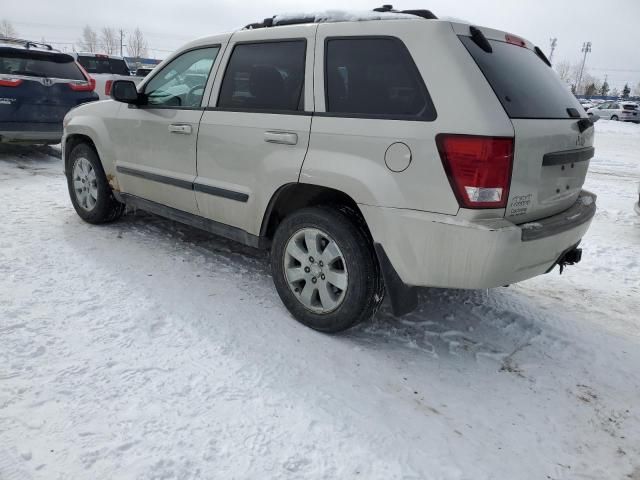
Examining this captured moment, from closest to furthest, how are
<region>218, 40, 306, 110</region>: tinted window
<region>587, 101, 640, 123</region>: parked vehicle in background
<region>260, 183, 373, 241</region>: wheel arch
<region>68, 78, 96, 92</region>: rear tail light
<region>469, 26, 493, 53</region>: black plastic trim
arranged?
1. <region>469, 26, 493, 53</region>: black plastic trim
2. <region>260, 183, 373, 241</region>: wheel arch
3. <region>218, 40, 306, 110</region>: tinted window
4. <region>68, 78, 96, 92</region>: rear tail light
5. <region>587, 101, 640, 123</region>: parked vehicle in background

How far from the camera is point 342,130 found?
2795 millimetres

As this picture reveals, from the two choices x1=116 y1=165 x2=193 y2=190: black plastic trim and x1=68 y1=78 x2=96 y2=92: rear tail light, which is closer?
x1=116 y1=165 x2=193 y2=190: black plastic trim

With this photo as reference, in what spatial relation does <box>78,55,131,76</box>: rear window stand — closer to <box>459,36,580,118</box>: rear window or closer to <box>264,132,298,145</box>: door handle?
<box>264,132,298,145</box>: door handle

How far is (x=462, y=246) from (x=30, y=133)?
7.67 meters

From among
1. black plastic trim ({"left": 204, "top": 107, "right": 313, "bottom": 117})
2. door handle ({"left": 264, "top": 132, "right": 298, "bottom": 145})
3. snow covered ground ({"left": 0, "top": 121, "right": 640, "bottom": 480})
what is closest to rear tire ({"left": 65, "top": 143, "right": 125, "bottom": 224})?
snow covered ground ({"left": 0, "top": 121, "right": 640, "bottom": 480})

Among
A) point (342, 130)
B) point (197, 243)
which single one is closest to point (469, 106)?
point (342, 130)

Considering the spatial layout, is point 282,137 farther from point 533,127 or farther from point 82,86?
point 82,86

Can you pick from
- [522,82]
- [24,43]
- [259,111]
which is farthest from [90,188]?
[24,43]

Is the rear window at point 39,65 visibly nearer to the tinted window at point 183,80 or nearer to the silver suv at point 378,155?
the tinted window at point 183,80

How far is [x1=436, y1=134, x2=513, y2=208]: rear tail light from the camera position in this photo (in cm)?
235

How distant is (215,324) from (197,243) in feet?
5.45

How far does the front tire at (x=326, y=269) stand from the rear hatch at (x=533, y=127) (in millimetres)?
852

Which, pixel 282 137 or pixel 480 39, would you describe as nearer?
pixel 480 39

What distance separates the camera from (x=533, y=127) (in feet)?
8.27
